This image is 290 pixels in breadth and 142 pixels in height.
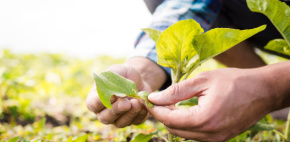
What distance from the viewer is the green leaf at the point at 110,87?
2.89 ft

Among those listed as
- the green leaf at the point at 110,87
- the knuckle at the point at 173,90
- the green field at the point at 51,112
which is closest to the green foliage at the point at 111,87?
the green leaf at the point at 110,87

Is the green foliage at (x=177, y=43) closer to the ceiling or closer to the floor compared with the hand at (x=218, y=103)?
closer to the ceiling

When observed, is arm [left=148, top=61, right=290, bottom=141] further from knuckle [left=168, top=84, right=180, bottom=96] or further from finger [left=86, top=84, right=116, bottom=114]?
finger [left=86, top=84, right=116, bottom=114]

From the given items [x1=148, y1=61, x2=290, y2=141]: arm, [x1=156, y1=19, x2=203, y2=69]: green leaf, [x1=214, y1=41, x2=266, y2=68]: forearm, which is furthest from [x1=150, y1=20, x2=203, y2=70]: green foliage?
[x1=214, y1=41, x2=266, y2=68]: forearm

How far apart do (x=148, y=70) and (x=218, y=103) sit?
0.77 meters

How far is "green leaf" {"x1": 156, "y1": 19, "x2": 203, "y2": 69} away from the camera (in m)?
0.88

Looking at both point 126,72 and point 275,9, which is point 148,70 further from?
point 275,9

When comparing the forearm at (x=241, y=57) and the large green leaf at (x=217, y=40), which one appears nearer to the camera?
the large green leaf at (x=217, y=40)

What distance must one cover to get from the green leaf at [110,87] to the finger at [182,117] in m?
0.13

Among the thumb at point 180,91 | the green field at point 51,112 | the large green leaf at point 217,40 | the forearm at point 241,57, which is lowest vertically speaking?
the forearm at point 241,57

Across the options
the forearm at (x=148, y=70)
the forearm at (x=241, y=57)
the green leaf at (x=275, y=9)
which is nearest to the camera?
the green leaf at (x=275, y=9)

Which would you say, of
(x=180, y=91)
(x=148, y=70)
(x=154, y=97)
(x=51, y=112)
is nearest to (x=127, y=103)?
(x=154, y=97)

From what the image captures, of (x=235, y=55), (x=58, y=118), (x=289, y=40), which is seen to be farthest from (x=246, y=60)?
(x=58, y=118)

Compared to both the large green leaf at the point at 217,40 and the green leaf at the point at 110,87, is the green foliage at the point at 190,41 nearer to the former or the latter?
the large green leaf at the point at 217,40
